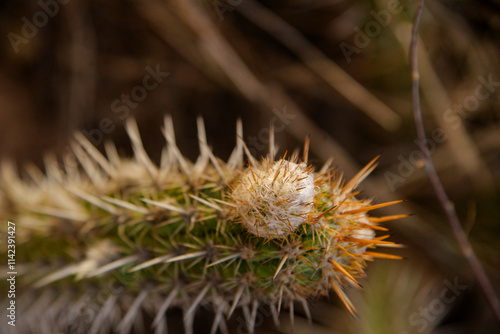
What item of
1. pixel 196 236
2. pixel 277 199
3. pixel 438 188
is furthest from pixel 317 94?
pixel 277 199

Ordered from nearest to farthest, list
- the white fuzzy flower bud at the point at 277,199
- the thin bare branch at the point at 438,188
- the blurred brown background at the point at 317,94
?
the white fuzzy flower bud at the point at 277,199 < the thin bare branch at the point at 438,188 < the blurred brown background at the point at 317,94

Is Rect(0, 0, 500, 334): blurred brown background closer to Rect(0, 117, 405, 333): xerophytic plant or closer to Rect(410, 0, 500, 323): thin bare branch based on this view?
Rect(410, 0, 500, 323): thin bare branch

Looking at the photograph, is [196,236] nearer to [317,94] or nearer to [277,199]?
[277,199]

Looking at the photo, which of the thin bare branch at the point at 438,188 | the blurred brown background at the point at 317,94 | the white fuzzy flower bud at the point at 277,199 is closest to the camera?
the white fuzzy flower bud at the point at 277,199


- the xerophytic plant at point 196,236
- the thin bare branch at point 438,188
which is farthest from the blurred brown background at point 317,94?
the xerophytic plant at point 196,236

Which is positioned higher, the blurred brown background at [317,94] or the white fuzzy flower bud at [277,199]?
the blurred brown background at [317,94]

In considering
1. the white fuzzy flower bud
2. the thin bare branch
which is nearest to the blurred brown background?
the thin bare branch

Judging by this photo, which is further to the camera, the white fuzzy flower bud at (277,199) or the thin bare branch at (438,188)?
the thin bare branch at (438,188)

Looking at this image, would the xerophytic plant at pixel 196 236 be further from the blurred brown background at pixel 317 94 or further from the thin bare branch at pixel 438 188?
the blurred brown background at pixel 317 94
